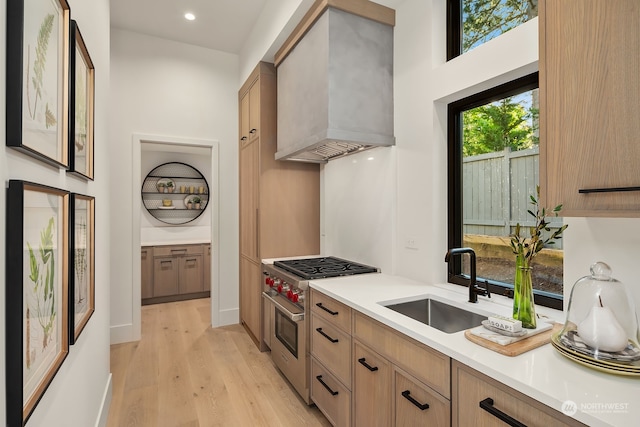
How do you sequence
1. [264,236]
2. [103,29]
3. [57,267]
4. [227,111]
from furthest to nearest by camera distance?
[227,111] → [264,236] → [103,29] → [57,267]

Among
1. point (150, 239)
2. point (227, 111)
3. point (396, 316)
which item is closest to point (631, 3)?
point (396, 316)

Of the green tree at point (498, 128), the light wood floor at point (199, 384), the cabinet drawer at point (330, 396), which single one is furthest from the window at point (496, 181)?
the light wood floor at point (199, 384)

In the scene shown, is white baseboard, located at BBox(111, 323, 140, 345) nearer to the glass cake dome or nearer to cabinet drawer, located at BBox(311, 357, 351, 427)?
cabinet drawer, located at BBox(311, 357, 351, 427)

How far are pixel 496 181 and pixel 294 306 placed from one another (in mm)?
1523

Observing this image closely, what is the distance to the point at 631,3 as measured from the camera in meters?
0.91

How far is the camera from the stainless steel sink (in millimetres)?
1663

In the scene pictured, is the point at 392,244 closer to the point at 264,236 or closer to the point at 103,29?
the point at 264,236

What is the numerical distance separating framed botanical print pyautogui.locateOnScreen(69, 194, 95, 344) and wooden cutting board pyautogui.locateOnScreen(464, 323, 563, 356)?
146 cm

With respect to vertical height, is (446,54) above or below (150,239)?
above

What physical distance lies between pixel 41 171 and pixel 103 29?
1739mm

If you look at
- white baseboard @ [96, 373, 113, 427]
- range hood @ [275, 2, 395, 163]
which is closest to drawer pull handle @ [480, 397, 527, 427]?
range hood @ [275, 2, 395, 163]

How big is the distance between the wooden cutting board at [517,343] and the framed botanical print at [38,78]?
1.44 metres

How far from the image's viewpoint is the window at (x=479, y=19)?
5.65ft

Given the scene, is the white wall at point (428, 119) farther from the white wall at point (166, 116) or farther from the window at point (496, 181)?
the white wall at point (166, 116)
